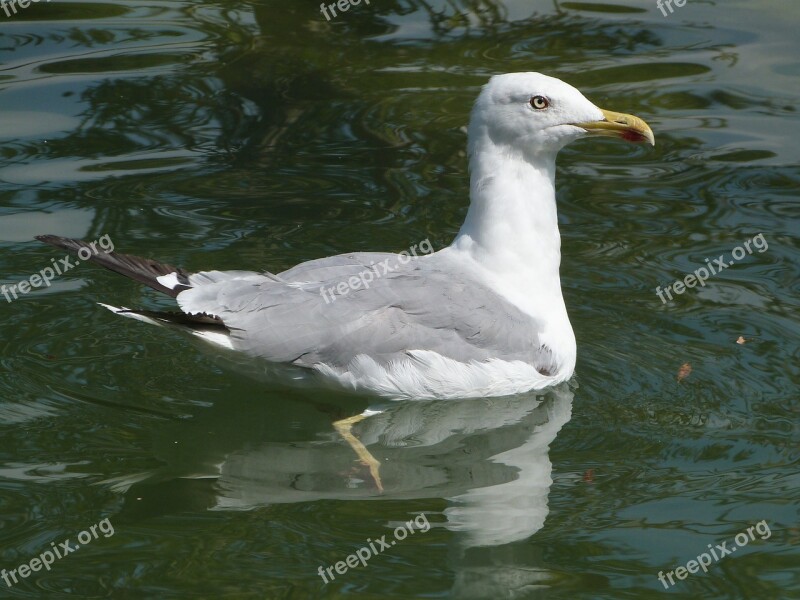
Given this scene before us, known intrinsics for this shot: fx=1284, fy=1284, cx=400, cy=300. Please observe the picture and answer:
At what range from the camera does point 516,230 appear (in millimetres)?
6277

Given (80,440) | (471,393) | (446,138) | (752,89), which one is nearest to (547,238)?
(471,393)

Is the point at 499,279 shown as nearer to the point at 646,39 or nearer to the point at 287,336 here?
the point at 287,336

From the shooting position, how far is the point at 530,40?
10820mm

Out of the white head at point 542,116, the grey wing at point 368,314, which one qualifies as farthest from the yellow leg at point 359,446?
the white head at point 542,116

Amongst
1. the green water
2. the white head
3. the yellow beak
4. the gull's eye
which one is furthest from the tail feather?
the yellow beak

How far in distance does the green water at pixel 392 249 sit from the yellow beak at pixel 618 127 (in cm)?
114

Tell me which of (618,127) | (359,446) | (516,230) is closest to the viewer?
(359,446)

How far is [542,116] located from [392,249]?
1.87 m

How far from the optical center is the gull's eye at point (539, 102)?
6066 mm

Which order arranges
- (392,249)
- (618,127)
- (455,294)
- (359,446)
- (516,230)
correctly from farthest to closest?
1. (392,249)
2. (516,230)
3. (618,127)
4. (455,294)
5. (359,446)

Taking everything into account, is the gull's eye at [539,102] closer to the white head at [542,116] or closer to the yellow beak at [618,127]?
the white head at [542,116]

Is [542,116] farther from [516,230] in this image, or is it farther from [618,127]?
[516,230]

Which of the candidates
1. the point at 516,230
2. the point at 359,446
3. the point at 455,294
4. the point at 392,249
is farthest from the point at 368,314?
the point at 392,249

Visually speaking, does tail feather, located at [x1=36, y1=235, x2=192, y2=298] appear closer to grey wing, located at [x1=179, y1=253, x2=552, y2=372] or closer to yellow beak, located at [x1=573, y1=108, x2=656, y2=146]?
grey wing, located at [x1=179, y1=253, x2=552, y2=372]
